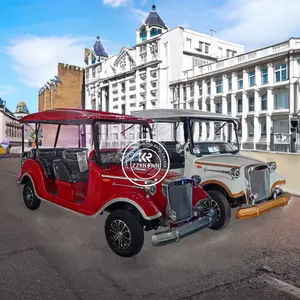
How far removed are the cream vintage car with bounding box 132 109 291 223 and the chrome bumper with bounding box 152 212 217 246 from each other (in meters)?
1.04

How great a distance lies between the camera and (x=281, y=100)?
33562 millimetres

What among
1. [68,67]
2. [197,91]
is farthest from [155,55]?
[68,67]

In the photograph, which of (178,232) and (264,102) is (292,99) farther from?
(178,232)

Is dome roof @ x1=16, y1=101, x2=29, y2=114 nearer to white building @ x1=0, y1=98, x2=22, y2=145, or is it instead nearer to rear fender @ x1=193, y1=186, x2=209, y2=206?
→ white building @ x1=0, y1=98, x2=22, y2=145

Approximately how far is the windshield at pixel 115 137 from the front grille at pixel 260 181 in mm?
2381

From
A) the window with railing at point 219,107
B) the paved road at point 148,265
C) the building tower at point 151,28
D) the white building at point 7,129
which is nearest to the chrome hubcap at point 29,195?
the paved road at point 148,265

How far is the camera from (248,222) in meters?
6.74

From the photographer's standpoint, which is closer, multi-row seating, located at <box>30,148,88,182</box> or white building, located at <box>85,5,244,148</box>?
multi-row seating, located at <box>30,148,88,182</box>

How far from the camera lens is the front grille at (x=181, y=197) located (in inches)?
193

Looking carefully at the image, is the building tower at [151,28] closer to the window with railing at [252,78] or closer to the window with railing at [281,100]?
the window with railing at [252,78]

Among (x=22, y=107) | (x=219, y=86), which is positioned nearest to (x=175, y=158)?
(x=219, y=86)

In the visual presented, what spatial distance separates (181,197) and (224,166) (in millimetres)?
1850

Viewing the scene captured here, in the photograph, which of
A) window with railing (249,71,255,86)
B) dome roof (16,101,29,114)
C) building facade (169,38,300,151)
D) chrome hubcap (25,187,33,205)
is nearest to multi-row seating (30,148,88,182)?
chrome hubcap (25,187,33,205)

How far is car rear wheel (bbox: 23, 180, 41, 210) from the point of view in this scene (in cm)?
746
